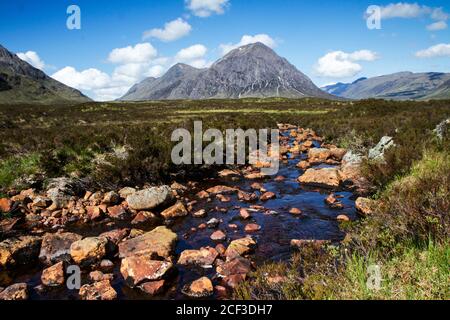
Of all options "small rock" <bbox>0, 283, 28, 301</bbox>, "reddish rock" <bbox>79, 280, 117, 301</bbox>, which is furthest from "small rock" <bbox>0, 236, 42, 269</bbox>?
"reddish rock" <bbox>79, 280, 117, 301</bbox>

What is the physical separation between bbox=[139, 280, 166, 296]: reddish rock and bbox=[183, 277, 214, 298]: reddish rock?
41 cm

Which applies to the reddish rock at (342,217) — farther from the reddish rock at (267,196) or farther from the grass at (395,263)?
the reddish rock at (267,196)

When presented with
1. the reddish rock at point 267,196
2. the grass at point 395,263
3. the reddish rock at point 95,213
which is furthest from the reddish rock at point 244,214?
the reddish rock at point 95,213

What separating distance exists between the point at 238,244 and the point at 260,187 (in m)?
4.74

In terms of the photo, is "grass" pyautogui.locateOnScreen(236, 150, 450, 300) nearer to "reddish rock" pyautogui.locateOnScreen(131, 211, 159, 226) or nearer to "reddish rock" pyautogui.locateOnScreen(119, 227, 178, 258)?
"reddish rock" pyautogui.locateOnScreen(119, 227, 178, 258)

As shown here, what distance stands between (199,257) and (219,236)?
1092 mm

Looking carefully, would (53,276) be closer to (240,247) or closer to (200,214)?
(240,247)

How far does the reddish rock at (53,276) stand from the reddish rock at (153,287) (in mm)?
1496

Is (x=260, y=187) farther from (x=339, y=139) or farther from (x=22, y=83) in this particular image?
(x=22, y=83)

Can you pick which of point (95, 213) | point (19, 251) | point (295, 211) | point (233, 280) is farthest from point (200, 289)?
point (95, 213)

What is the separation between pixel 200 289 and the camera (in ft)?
16.1

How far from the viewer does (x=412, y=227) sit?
4473mm
